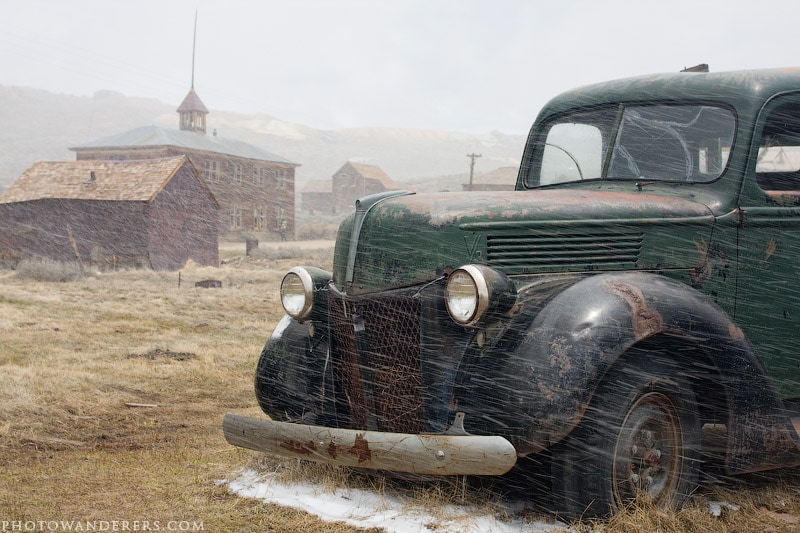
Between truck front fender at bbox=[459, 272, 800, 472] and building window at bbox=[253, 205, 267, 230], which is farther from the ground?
truck front fender at bbox=[459, 272, 800, 472]

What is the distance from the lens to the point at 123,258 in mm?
28547

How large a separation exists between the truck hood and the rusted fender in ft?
2.47

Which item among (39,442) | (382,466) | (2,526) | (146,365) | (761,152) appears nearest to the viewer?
(382,466)

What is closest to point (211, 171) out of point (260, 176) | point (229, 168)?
point (229, 168)

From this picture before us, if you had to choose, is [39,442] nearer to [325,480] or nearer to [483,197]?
[325,480]

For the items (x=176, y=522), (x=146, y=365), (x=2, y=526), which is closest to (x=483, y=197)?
(x=176, y=522)

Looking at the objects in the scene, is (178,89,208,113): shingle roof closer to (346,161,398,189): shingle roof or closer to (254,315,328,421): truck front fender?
(346,161,398,189): shingle roof

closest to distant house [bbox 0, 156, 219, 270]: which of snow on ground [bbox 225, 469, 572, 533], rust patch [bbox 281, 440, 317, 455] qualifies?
snow on ground [bbox 225, 469, 572, 533]

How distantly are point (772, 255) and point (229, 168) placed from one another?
156 feet

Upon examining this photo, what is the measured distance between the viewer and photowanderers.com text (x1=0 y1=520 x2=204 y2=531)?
402cm

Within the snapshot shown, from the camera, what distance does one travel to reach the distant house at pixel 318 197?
7912cm

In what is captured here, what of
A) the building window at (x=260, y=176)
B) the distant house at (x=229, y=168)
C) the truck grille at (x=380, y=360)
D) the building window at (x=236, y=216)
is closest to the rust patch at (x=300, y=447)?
the truck grille at (x=380, y=360)

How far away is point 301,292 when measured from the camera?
4781 millimetres

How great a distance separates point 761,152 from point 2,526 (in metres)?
4.32
